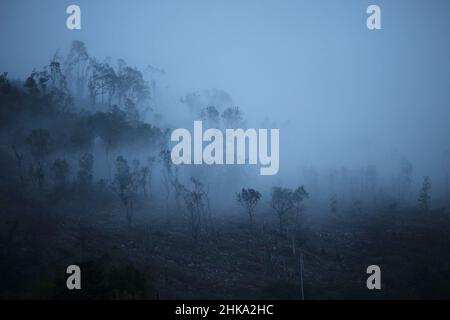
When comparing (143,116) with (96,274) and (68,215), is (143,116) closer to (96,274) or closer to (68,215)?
(68,215)

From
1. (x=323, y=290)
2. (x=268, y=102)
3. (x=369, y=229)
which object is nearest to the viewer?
(x=323, y=290)

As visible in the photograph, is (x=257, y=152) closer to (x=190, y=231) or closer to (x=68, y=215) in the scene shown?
(x=190, y=231)

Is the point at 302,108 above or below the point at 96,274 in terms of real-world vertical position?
above

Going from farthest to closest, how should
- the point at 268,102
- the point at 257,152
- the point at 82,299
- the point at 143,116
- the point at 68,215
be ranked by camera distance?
the point at 268,102 → the point at 257,152 → the point at 143,116 → the point at 68,215 → the point at 82,299

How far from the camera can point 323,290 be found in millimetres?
29125

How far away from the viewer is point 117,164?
45.2 meters

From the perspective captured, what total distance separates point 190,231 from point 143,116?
40.4m

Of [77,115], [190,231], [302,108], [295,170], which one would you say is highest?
[302,108]

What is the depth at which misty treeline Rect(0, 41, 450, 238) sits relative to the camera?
4291 centimetres

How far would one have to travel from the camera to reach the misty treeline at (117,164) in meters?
42.9

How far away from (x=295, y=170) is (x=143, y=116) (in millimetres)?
40021
